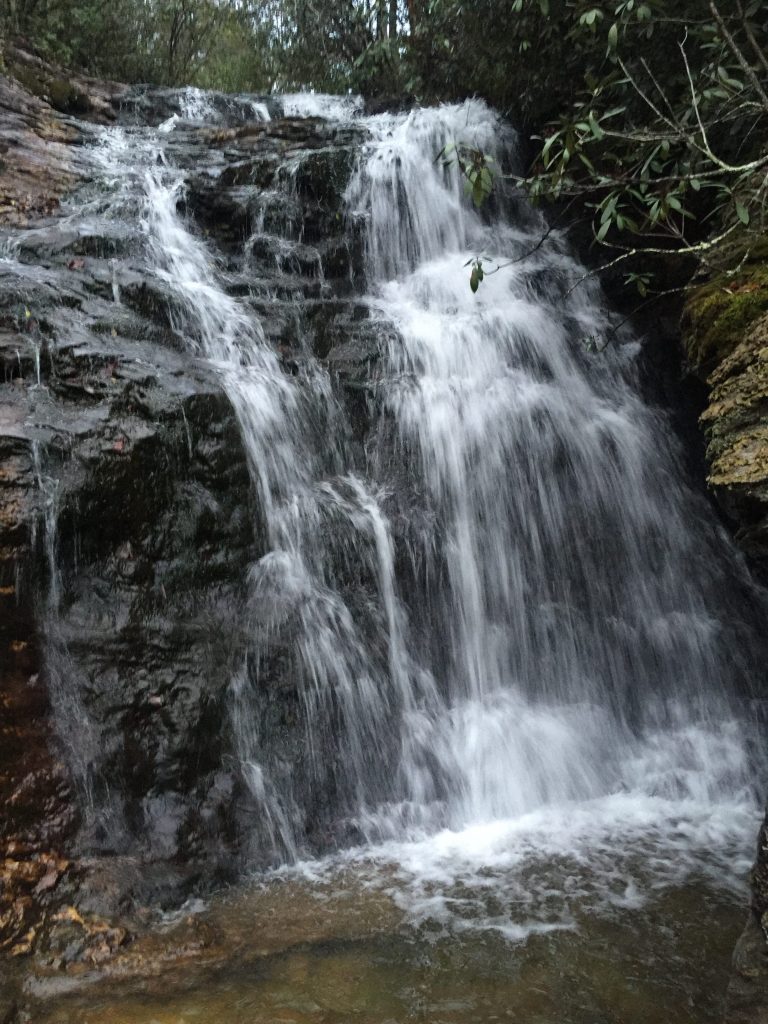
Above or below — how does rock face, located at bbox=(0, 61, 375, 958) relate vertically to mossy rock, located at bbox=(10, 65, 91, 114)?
below

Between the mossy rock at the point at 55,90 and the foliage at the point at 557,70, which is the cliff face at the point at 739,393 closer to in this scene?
the foliage at the point at 557,70

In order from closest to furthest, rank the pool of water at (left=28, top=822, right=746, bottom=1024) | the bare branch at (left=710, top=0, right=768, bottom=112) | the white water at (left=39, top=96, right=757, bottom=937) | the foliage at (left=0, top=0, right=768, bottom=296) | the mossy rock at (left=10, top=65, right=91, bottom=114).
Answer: the pool of water at (left=28, top=822, right=746, bottom=1024), the bare branch at (left=710, top=0, right=768, bottom=112), the white water at (left=39, top=96, right=757, bottom=937), the foliage at (left=0, top=0, right=768, bottom=296), the mossy rock at (left=10, top=65, right=91, bottom=114)

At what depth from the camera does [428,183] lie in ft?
30.6

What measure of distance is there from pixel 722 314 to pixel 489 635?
117 inches

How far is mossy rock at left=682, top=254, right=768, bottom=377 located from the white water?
1.36 metres

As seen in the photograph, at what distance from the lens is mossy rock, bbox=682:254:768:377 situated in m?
5.08

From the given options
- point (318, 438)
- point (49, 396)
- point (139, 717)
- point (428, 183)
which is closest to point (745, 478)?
point (318, 438)

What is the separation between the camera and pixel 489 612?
5.68 m

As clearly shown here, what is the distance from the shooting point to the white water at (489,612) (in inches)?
172

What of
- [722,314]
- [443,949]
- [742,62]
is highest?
[742,62]

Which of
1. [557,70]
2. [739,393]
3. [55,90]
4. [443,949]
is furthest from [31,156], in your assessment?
[443,949]

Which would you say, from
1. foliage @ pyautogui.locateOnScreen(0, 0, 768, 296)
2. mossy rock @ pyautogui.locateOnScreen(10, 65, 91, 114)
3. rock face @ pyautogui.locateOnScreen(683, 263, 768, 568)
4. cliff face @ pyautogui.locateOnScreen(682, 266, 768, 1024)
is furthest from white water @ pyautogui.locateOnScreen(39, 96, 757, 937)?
mossy rock @ pyautogui.locateOnScreen(10, 65, 91, 114)

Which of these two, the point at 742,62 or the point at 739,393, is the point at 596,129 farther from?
the point at 739,393

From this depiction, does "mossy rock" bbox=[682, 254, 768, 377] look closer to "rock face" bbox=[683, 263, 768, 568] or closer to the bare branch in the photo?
"rock face" bbox=[683, 263, 768, 568]
